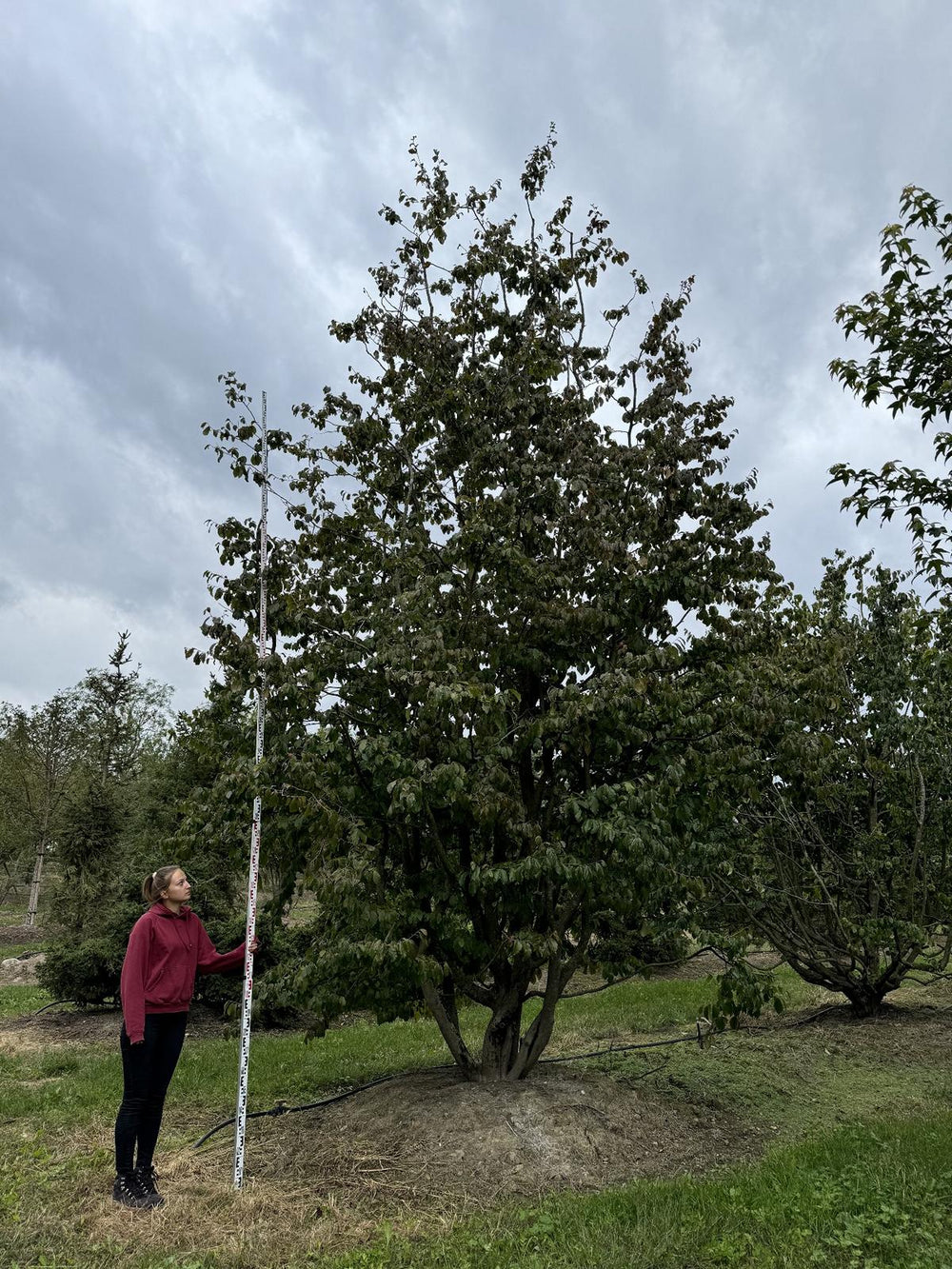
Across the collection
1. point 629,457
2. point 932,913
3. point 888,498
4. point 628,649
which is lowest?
point 932,913

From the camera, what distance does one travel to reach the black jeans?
487 centimetres

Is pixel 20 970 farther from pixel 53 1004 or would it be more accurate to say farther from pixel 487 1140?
pixel 487 1140

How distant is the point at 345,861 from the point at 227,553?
2571 millimetres

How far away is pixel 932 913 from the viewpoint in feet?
33.7

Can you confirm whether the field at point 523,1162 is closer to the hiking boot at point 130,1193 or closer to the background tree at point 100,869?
the hiking boot at point 130,1193

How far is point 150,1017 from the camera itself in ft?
16.6

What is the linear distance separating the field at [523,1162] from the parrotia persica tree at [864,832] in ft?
3.90

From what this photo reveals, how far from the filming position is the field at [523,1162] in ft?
13.6

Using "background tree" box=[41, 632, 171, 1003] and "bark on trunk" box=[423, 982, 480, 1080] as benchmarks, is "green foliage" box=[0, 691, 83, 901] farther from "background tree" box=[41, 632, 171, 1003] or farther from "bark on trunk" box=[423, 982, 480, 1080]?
"bark on trunk" box=[423, 982, 480, 1080]

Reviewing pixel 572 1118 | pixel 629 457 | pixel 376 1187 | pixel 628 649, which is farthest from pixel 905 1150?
pixel 629 457

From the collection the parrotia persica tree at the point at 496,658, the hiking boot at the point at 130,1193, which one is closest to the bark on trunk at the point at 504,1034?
the parrotia persica tree at the point at 496,658

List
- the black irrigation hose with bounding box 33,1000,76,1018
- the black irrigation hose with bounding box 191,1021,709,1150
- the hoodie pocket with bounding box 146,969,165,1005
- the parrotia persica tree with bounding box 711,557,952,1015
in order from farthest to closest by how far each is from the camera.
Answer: the black irrigation hose with bounding box 33,1000,76,1018, the parrotia persica tree with bounding box 711,557,952,1015, the black irrigation hose with bounding box 191,1021,709,1150, the hoodie pocket with bounding box 146,969,165,1005

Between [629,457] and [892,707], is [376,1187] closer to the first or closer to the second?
[629,457]

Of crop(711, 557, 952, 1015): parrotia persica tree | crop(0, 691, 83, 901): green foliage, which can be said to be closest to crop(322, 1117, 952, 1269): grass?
crop(711, 557, 952, 1015): parrotia persica tree
